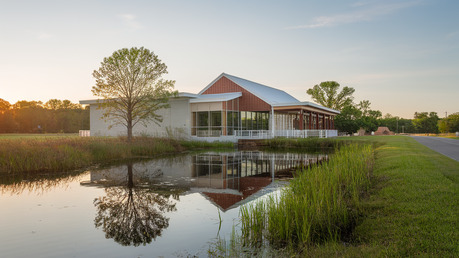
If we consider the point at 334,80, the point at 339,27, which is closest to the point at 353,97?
the point at 334,80

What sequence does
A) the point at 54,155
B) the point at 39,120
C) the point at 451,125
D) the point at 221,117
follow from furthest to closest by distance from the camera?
the point at 451,125, the point at 39,120, the point at 221,117, the point at 54,155

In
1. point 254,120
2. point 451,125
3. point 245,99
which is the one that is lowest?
point 451,125

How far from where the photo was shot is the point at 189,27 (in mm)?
20984

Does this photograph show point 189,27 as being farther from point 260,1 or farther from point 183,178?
point 183,178

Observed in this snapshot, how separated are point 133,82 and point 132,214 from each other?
17.6 meters

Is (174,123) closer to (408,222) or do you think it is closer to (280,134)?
(280,134)

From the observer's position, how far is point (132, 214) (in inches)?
241

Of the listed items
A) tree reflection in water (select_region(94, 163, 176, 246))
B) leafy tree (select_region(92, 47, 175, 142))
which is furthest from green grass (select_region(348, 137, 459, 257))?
leafy tree (select_region(92, 47, 175, 142))

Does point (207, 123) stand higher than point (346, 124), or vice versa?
point (346, 124)

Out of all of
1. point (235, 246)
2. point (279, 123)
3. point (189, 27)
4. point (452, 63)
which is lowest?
point (235, 246)

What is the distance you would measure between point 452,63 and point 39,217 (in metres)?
31.8

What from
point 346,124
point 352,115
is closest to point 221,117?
point 346,124

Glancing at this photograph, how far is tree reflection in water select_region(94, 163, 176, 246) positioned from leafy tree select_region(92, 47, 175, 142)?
1408 centimetres

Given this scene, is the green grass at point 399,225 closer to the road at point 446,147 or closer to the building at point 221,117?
the road at point 446,147
